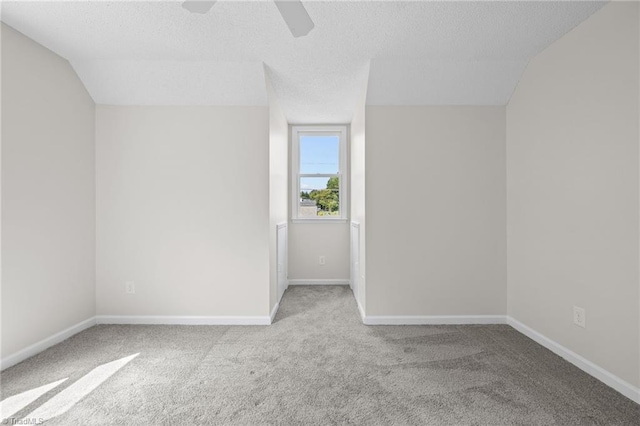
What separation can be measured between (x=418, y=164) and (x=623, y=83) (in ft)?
4.61

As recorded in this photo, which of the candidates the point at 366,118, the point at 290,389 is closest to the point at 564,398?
the point at 290,389

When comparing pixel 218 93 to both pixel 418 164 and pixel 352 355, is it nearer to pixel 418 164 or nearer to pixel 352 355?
pixel 418 164

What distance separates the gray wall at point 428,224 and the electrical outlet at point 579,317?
2.54ft

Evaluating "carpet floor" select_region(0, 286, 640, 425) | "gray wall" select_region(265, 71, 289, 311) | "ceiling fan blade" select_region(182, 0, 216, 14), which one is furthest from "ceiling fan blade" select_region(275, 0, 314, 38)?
"carpet floor" select_region(0, 286, 640, 425)

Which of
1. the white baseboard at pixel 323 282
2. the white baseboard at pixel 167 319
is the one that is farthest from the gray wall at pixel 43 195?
the white baseboard at pixel 323 282

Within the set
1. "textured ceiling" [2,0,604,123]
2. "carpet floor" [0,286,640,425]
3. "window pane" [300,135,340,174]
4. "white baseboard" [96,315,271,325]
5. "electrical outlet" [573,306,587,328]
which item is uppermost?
"textured ceiling" [2,0,604,123]

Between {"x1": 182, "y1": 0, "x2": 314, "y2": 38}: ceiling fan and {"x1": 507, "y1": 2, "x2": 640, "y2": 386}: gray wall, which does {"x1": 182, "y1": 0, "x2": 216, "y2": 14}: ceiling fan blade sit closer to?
{"x1": 182, "y1": 0, "x2": 314, "y2": 38}: ceiling fan

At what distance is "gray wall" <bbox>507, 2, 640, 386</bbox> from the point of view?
1751 millimetres

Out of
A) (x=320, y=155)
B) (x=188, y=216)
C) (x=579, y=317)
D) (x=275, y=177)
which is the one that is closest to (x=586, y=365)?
(x=579, y=317)

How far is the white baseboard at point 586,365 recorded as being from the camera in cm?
172

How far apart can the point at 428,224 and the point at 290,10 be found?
212cm

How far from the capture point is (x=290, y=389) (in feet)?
5.91

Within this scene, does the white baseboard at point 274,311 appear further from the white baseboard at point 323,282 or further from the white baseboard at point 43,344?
the white baseboard at point 43,344

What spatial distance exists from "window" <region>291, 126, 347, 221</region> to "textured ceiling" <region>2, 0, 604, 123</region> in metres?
1.26
